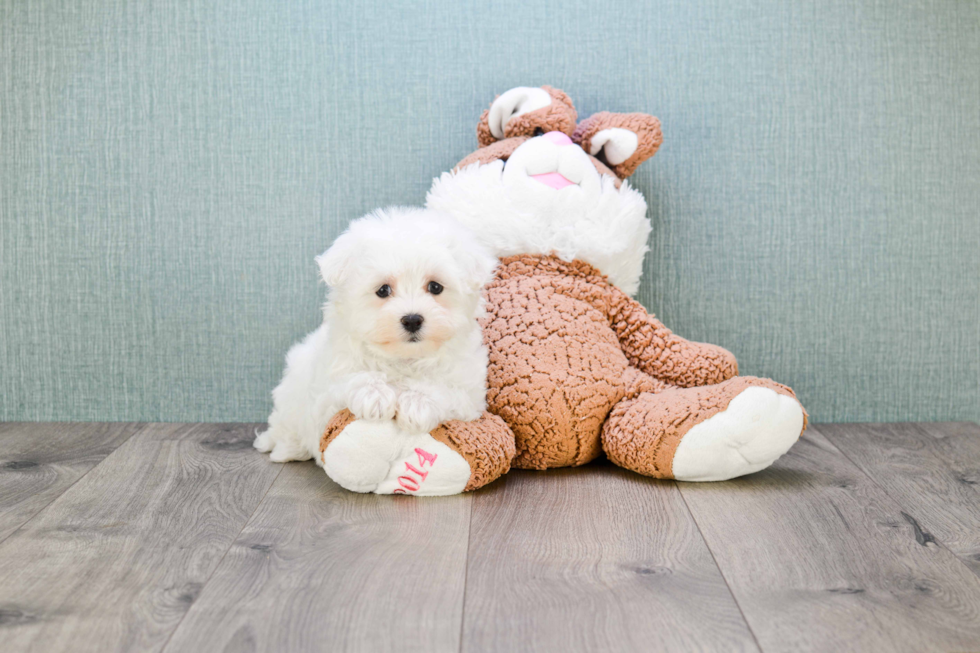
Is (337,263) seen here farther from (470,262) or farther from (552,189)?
(552,189)

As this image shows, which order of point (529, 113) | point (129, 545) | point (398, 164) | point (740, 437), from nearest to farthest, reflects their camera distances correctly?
point (129, 545), point (740, 437), point (529, 113), point (398, 164)

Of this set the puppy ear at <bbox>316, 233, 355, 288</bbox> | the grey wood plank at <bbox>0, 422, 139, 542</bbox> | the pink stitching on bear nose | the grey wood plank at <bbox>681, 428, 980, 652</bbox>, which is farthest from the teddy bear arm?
the grey wood plank at <bbox>0, 422, 139, 542</bbox>

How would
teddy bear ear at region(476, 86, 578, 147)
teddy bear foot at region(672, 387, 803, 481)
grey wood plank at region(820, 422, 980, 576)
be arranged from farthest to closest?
1. teddy bear ear at region(476, 86, 578, 147)
2. teddy bear foot at region(672, 387, 803, 481)
3. grey wood plank at region(820, 422, 980, 576)

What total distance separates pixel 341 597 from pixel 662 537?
0.49 m

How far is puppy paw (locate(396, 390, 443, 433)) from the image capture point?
129cm

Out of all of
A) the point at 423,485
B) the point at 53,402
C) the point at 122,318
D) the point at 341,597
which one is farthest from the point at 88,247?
the point at 341,597

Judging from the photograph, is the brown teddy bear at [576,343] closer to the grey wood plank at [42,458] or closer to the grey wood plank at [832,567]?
the grey wood plank at [832,567]

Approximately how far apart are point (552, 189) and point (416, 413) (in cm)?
55

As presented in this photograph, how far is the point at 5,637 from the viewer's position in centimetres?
87

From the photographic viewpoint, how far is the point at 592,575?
1.03 meters

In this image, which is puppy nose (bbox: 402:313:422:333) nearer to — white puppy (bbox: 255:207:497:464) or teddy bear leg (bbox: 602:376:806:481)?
white puppy (bbox: 255:207:497:464)

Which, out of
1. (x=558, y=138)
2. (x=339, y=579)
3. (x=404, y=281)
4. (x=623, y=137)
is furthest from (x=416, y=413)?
(x=623, y=137)

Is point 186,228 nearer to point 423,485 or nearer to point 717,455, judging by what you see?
point 423,485

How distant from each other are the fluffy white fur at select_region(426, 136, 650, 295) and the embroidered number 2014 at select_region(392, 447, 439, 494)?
48 centimetres
